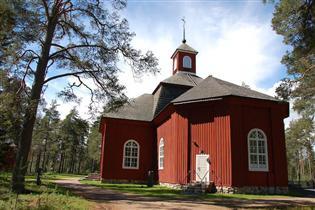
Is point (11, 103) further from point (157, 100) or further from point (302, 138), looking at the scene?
point (302, 138)

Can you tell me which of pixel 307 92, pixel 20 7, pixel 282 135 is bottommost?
pixel 282 135

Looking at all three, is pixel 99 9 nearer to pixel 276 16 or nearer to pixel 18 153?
pixel 18 153

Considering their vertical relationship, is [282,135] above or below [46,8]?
below

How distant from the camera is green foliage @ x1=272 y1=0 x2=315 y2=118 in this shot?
11539 mm

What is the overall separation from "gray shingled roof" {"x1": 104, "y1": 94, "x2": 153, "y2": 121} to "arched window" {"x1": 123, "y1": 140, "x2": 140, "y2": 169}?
2.01 m

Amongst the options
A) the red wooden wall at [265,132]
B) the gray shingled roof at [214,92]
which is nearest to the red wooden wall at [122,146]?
the gray shingled roof at [214,92]

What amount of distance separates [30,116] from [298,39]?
11.9 m

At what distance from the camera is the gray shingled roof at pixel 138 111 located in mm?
22150

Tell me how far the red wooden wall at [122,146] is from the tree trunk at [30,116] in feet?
32.6

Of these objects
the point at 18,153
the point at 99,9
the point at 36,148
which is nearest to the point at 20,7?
the point at 99,9

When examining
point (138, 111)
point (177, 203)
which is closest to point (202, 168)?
point (177, 203)

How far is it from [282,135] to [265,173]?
8.48 ft

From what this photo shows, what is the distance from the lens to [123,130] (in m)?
22.0

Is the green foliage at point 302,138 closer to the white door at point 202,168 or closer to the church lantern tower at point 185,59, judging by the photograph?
the church lantern tower at point 185,59
